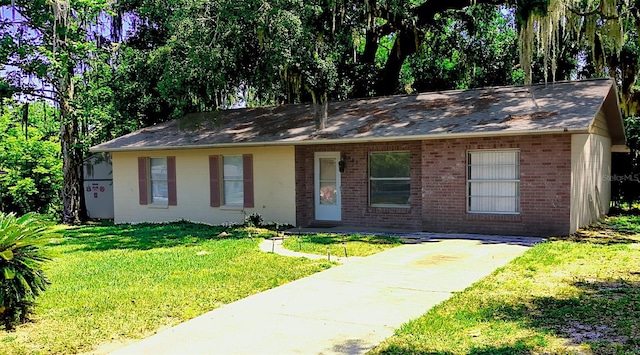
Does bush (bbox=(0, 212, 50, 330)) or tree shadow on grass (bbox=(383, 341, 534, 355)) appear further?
bush (bbox=(0, 212, 50, 330))

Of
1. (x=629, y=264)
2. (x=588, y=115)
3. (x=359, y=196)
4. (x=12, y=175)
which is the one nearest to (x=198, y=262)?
(x=359, y=196)

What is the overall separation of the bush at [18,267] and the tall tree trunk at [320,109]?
893 centimetres

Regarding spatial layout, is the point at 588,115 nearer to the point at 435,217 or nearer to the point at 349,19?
the point at 435,217

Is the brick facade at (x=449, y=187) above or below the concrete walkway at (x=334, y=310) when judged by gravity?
above

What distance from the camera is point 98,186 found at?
65.1 ft

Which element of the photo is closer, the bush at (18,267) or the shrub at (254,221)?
the bush at (18,267)

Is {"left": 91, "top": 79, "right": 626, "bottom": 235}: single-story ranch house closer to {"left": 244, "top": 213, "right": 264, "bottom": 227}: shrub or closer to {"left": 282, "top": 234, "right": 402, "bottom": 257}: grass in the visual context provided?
{"left": 244, "top": 213, "right": 264, "bottom": 227}: shrub

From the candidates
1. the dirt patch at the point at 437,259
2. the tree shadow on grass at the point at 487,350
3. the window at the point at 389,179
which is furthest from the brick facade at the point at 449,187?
the tree shadow on grass at the point at 487,350

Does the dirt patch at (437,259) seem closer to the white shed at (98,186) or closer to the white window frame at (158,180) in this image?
the white window frame at (158,180)

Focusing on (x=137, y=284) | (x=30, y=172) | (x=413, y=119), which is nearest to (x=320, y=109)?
(x=413, y=119)

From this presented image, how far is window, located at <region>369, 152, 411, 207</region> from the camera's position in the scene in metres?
13.0

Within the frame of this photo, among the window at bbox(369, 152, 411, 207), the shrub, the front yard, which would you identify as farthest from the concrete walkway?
the shrub

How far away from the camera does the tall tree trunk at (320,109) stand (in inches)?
568

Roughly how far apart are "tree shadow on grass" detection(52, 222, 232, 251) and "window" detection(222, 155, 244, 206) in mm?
1066
